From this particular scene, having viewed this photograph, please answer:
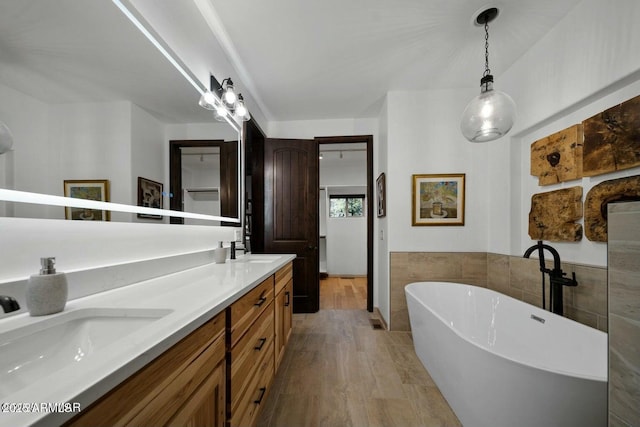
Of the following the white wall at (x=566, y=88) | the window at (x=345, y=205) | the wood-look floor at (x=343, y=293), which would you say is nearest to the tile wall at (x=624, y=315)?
the white wall at (x=566, y=88)

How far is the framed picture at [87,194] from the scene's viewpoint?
870 mm

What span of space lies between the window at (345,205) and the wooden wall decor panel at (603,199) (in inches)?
156

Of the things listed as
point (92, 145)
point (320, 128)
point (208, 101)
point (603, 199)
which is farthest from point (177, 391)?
point (320, 128)

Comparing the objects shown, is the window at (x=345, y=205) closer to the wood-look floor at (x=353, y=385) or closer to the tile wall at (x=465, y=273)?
the tile wall at (x=465, y=273)

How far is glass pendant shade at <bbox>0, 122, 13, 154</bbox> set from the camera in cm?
69

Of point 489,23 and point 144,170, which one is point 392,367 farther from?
point 489,23

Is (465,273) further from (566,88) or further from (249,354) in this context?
(249,354)

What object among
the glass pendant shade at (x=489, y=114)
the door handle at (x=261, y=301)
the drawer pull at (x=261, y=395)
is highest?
the glass pendant shade at (x=489, y=114)

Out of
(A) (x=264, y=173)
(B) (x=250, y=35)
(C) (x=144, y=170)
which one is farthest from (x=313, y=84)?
(C) (x=144, y=170)

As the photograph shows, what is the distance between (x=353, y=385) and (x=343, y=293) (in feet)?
7.69

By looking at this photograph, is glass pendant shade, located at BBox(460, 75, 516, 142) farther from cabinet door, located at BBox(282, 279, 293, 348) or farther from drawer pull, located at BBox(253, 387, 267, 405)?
drawer pull, located at BBox(253, 387, 267, 405)

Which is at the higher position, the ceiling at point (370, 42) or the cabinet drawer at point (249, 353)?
the ceiling at point (370, 42)

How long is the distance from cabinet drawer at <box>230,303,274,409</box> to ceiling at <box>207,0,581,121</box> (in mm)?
2009

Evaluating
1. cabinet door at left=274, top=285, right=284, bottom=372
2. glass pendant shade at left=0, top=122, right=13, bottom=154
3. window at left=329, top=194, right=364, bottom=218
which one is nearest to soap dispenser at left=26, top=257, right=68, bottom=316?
glass pendant shade at left=0, top=122, right=13, bottom=154
